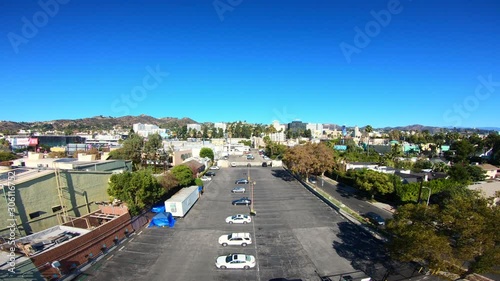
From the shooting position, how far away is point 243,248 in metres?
17.4

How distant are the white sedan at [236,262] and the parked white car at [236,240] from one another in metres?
2.40

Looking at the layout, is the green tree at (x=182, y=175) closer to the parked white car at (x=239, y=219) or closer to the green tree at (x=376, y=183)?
the parked white car at (x=239, y=219)

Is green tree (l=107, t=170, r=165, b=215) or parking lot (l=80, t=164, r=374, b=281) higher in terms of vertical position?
green tree (l=107, t=170, r=165, b=215)

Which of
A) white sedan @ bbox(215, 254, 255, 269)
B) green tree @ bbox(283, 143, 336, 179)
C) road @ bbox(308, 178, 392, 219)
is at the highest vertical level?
green tree @ bbox(283, 143, 336, 179)

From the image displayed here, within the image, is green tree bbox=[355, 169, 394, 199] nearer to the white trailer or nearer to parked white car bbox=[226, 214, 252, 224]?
parked white car bbox=[226, 214, 252, 224]

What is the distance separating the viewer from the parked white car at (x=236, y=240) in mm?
17703

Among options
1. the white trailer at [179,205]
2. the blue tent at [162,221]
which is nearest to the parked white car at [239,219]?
the white trailer at [179,205]

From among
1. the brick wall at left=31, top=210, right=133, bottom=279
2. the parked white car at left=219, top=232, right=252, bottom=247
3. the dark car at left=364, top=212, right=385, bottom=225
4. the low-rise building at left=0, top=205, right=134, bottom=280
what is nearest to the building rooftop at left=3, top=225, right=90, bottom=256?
the low-rise building at left=0, top=205, right=134, bottom=280

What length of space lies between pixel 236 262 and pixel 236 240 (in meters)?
2.89

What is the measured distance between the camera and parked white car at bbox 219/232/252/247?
1770cm

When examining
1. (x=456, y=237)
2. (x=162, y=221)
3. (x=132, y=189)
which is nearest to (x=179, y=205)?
(x=162, y=221)

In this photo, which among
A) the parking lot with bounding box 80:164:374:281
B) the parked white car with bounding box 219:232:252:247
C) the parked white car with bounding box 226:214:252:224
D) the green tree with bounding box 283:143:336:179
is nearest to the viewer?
the parking lot with bounding box 80:164:374:281

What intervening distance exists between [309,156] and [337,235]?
664 inches

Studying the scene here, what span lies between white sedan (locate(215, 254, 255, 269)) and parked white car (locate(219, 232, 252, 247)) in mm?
2396
